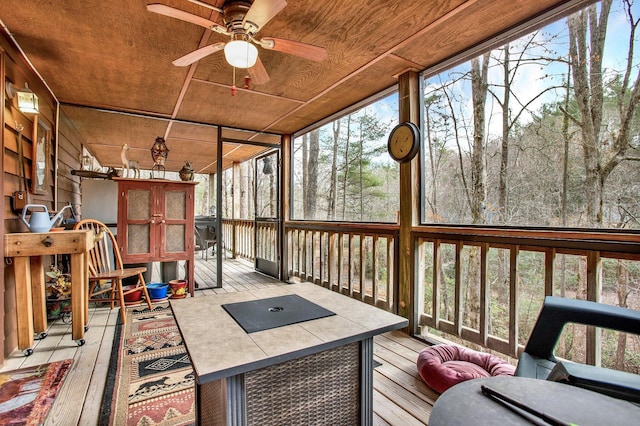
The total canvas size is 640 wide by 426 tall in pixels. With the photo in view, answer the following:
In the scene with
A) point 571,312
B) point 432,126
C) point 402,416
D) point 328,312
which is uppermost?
point 432,126

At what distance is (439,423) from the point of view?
615mm

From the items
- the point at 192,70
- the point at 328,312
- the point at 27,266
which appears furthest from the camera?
the point at 192,70

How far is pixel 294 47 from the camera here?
80.8 inches

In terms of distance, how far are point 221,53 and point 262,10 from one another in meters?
1.04

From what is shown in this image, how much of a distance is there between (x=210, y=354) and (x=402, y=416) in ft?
3.93

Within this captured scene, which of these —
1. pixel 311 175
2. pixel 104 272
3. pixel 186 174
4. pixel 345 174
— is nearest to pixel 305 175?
pixel 311 175

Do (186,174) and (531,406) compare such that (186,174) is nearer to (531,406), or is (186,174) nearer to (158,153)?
(158,153)

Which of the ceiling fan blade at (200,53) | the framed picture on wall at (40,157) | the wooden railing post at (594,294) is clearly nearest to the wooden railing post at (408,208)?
the wooden railing post at (594,294)

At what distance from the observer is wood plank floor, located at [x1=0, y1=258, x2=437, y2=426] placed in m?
1.67

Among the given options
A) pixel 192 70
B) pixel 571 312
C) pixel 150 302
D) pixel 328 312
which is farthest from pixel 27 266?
pixel 571 312

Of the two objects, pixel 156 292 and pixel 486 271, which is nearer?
pixel 486 271

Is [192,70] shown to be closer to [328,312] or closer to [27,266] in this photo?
[27,266]

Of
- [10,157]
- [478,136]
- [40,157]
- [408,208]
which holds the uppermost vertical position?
[478,136]

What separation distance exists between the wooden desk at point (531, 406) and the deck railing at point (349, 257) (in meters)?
2.23
